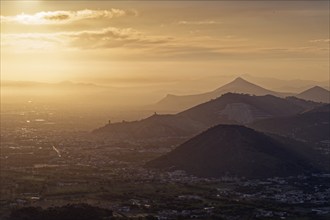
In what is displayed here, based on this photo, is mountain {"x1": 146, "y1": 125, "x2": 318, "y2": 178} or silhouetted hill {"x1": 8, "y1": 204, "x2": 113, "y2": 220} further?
mountain {"x1": 146, "y1": 125, "x2": 318, "y2": 178}

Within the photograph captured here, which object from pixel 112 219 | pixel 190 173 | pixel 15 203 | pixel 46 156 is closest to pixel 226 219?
pixel 112 219

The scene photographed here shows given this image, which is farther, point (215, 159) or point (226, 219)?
point (215, 159)

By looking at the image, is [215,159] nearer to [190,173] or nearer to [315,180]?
[190,173]

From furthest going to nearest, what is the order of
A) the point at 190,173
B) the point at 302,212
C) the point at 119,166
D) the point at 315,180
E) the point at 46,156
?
the point at 46,156 → the point at 119,166 → the point at 190,173 → the point at 315,180 → the point at 302,212

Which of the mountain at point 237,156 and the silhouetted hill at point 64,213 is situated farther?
the mountain at point 237,156

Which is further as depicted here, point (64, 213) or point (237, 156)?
point (237, 156)

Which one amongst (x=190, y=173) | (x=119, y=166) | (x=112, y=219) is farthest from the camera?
(x=119, y=166)

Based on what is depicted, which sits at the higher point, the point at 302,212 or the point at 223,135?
→ the point at 223,135

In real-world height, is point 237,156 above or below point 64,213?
above
